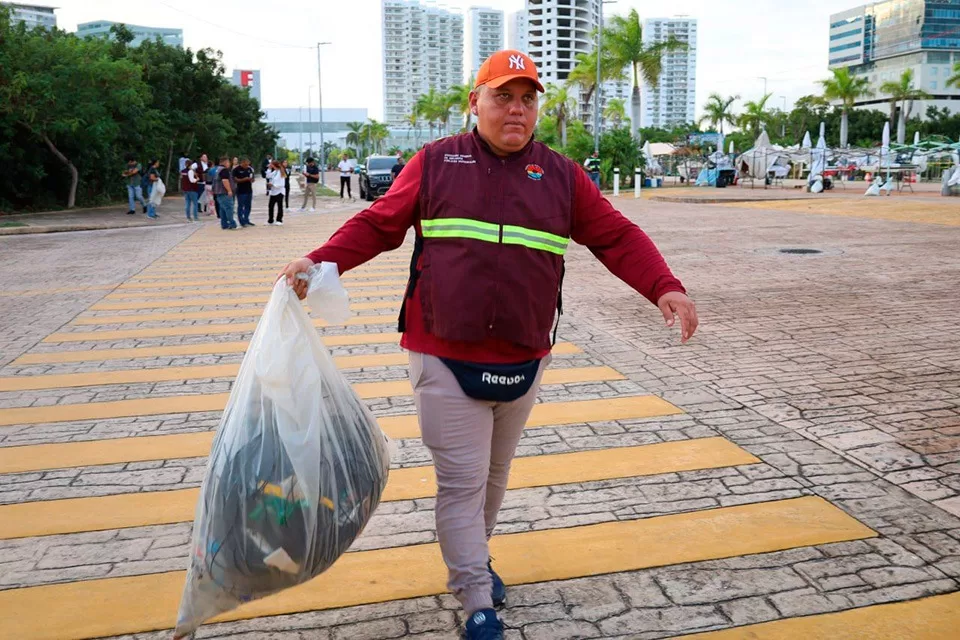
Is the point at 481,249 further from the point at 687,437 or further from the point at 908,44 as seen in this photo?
the point at 908,44

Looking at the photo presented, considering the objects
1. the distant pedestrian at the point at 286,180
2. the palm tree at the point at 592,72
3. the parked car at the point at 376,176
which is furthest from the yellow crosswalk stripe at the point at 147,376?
the palm tree at the point at 592,72

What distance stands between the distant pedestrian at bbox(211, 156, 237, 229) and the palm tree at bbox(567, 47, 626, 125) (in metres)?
31.6

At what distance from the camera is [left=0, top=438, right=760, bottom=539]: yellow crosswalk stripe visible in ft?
13.6

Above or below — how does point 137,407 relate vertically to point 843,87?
below

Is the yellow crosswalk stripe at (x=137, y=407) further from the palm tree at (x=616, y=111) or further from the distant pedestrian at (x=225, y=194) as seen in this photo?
the palm tree at (x=616, y=111)

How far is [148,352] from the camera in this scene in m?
7.79

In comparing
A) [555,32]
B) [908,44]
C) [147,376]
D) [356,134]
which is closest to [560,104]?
[147,376]

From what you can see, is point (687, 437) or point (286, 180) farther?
point (286, 180)

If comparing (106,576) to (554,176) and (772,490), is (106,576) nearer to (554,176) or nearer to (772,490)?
(554,176)

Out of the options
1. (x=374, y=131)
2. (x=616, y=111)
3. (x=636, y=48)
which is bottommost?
(x=616, y=111)

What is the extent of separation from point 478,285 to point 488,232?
0.57 ft

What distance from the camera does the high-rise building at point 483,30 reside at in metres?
193

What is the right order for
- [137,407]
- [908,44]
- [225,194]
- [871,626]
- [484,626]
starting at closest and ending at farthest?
[484,626]
[871,626]
[137,407]
[225,194]
[908,44]

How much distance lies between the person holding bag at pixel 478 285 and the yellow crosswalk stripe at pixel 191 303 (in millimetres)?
6921
